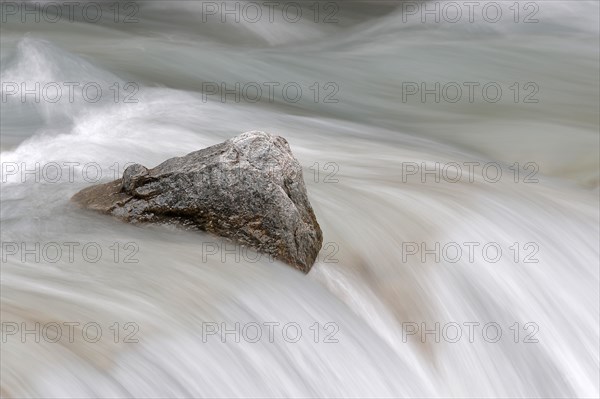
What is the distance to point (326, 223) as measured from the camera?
Result: 4645 mm

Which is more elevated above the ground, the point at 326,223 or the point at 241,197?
the point at 241,197

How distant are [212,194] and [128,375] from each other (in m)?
0.97

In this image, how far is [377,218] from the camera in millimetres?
4812

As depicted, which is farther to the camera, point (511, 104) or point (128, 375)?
point (511, 104)

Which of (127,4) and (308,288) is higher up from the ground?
(127,4)

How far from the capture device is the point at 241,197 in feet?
13.5

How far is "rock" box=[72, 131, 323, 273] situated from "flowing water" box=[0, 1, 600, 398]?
2.4 inches

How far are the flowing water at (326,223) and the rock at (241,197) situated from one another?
61 mm

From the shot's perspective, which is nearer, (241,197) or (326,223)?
(241,197)

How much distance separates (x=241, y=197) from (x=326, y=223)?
2.01 ft

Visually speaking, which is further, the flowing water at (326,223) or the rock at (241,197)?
the rock at (241,197)

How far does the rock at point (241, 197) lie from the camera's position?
4.12 metres

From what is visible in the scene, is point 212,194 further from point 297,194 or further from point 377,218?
point 377,218

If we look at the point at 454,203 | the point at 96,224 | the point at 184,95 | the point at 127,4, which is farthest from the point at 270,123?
the point at 127,4
